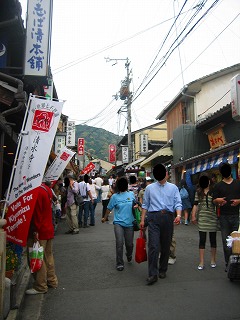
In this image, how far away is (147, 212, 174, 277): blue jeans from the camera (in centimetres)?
555

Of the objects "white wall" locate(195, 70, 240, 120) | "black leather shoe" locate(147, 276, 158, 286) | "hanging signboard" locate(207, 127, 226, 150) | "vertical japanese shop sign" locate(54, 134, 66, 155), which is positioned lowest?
"black leather shoe" locate(147, 276, 158, 286)

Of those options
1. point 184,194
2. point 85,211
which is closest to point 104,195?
point 85,211

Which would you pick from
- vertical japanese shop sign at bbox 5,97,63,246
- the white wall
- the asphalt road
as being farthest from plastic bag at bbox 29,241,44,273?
the white wall

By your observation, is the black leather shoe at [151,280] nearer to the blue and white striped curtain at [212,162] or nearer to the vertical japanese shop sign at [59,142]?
the blue and white striped curtain at [212,162]

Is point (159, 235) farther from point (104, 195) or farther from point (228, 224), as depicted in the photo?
point (104, 195)

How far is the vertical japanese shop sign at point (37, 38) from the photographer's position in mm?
9320

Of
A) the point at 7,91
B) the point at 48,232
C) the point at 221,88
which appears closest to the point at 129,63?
the point at 221,88

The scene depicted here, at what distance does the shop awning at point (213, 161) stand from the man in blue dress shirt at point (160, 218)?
5.81 m

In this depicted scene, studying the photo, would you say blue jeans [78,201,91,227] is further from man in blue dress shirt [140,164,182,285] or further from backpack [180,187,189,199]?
man in blue dress shirt [140,164,182,285]

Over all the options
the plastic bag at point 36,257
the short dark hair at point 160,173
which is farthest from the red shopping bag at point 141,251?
the plastic bag at point 36,257

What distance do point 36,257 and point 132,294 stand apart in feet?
5.21

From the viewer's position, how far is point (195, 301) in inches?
183

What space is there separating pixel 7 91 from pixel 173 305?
17.6ft

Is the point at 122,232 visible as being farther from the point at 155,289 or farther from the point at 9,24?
the point at 9,24
